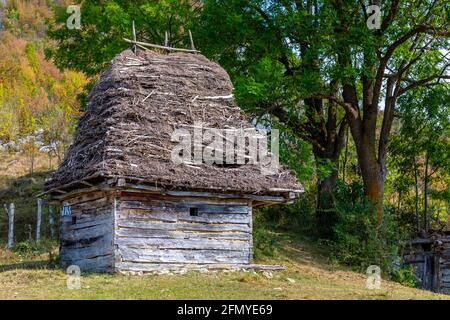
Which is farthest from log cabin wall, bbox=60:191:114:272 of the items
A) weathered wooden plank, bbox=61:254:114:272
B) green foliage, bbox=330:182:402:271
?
green foliage, bbox=330:182:402:271

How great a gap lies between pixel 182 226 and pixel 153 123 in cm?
268

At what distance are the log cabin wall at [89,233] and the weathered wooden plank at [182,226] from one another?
42 centimetres

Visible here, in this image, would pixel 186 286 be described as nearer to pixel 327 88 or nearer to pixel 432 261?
pixel 327 88

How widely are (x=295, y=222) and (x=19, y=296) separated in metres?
15.9

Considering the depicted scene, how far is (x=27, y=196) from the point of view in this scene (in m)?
31.1

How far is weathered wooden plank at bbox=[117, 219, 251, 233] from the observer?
1664 centimetres

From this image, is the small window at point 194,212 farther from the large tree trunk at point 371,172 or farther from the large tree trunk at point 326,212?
the large tree trunk at point 371,172

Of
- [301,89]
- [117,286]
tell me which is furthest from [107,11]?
[117,286]

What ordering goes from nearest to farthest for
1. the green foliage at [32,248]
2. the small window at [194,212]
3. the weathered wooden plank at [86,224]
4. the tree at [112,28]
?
the weathered wooden plank at [86,224] < the small window at [194,212] < the green foliage at [32,248] < the tree at [112,28]

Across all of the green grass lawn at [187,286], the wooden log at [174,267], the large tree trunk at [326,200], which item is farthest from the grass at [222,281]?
the large tree trunk at [326,200]

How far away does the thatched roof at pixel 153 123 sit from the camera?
650 inches

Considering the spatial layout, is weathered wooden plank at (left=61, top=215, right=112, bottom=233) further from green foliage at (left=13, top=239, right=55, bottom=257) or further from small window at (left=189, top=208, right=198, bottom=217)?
green foliage at (left=13, top=239, right=55, bottom=257)

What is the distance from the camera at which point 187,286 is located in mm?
14688

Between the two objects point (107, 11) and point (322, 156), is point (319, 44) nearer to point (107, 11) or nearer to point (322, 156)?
point (322, 156)
